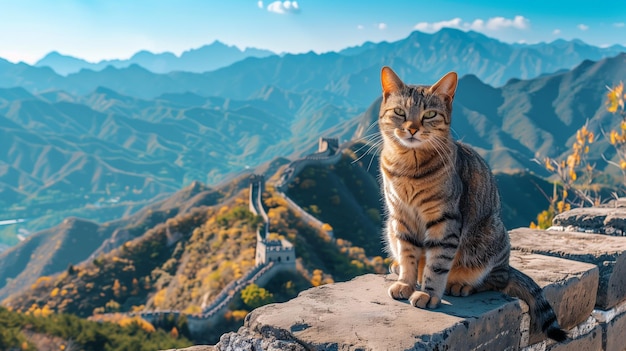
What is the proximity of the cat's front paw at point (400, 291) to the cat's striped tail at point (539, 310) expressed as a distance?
0.68 meters

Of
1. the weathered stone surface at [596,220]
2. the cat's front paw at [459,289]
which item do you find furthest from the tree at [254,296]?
the cat's front paw at [459,289]

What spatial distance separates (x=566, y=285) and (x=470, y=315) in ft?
3.58

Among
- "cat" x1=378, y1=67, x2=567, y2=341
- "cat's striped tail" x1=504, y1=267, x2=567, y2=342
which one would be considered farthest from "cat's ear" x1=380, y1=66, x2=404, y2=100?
Answer: "cat's striped tail" x1=504, y1=267, x2=567, y2=342

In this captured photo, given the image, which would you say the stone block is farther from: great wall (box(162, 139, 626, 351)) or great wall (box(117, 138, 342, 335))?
great wall (box(117, 138, 342, 335))

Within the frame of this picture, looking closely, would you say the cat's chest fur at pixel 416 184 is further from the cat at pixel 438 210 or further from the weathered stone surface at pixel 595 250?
the weathered stone surface at pixel 595 250

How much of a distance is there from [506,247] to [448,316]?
99cm

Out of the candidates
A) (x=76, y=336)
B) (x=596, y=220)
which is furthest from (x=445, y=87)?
(x=76, y=336)

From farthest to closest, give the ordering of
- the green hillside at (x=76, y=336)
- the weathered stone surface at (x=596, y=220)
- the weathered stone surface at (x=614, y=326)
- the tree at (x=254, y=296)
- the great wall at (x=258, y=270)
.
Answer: the tree at (x=254, y=296) → the great wall at (x=258, y=270) → the green hillside at (x=76, y=336) → the weathered stone surface at (x=596, y=220) → the weathered stone surface at (x=614, y=326)

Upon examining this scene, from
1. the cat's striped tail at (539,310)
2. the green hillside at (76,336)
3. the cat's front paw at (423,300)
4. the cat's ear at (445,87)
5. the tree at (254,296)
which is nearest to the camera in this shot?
the cat's front paw at (423,300)

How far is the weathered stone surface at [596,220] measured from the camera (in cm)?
508

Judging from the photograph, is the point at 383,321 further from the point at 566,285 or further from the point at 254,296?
the point at 254,296

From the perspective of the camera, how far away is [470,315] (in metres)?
2.96

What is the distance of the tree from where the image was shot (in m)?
35.0

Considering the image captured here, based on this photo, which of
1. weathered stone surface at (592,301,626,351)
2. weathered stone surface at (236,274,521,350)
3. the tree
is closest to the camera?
weathered stone surface at (236,274,521,350)
